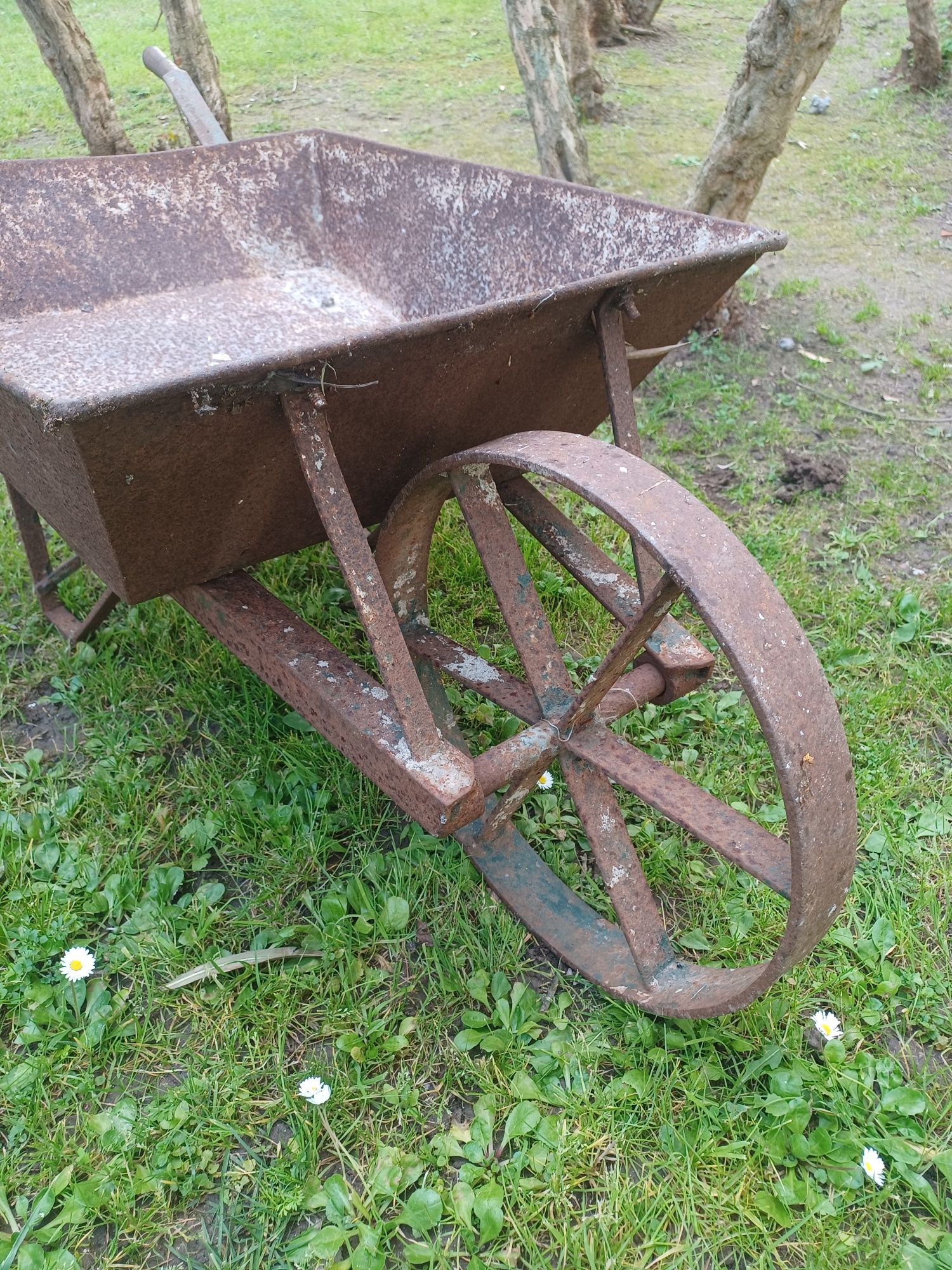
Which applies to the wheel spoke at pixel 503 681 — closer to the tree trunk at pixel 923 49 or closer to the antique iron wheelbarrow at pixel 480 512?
the antique iron wheelbarrow at pixel 480 512

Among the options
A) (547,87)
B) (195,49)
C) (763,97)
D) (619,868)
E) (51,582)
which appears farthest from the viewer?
(195,49)

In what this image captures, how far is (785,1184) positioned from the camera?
1.38 meters

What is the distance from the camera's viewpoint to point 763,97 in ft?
10.3

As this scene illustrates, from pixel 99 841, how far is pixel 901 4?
9518 mm

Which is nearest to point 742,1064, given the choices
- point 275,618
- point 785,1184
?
point 785,1184

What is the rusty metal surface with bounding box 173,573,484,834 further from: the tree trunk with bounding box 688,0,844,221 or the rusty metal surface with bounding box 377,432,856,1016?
the tree trunk with bounding box 688,0,844,221

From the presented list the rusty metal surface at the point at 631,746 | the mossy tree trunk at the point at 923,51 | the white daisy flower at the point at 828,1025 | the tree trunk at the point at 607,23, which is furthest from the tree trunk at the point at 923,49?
the white daisy flower at the point at 828,1025

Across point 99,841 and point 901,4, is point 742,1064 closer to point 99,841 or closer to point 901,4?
point 99,841

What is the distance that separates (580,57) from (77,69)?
3.06m

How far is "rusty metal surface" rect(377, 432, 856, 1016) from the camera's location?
1244 millimetres

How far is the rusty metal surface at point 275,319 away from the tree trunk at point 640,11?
18.7ft

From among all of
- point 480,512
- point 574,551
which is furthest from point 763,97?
point 480,512

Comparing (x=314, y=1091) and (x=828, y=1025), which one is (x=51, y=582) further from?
(x=828, y=1025)

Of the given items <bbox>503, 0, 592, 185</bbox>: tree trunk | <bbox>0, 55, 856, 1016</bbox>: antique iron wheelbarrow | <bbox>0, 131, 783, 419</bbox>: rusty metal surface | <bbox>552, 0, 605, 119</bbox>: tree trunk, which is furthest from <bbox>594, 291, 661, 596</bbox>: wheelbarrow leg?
<bbox>552, 0, 605, 119</bbox>: tree trunk
